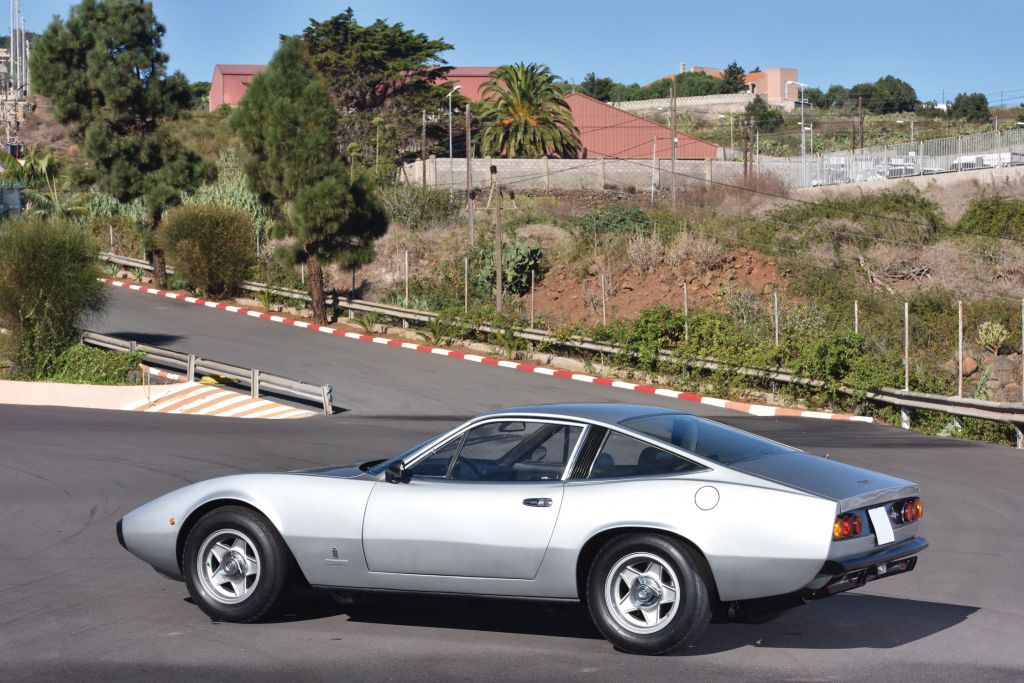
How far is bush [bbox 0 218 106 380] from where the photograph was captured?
2636 centimetres

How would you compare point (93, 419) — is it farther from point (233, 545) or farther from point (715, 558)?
point (715, 558)

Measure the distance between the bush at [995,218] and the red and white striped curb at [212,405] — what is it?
27361mm

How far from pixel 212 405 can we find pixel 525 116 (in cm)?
4610

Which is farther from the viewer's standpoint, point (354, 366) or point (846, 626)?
point (354, 366)

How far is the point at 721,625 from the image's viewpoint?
22.5 feet

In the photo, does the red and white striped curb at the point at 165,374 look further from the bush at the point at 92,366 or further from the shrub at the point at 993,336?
the shrub at the point at 993,336

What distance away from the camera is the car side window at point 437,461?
6.72 metres

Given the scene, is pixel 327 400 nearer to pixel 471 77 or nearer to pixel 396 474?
pixel 396 474

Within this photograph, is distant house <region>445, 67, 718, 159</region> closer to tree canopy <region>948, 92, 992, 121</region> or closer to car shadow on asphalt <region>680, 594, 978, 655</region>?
tree canopy <region>948, 92, 992, 121</region>

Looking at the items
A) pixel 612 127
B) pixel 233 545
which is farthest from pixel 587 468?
pixel 612 127

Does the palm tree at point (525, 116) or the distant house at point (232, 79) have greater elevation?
the distant house at point (232, 79)

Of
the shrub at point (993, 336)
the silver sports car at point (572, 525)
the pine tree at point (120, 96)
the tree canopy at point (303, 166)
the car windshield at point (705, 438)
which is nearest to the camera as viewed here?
the silver sports car at point (572, 525)

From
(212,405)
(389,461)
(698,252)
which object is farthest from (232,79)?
(389,461)

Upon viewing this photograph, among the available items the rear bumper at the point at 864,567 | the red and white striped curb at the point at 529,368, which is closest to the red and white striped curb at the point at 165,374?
the red and white striped curb at the point at 529,368
